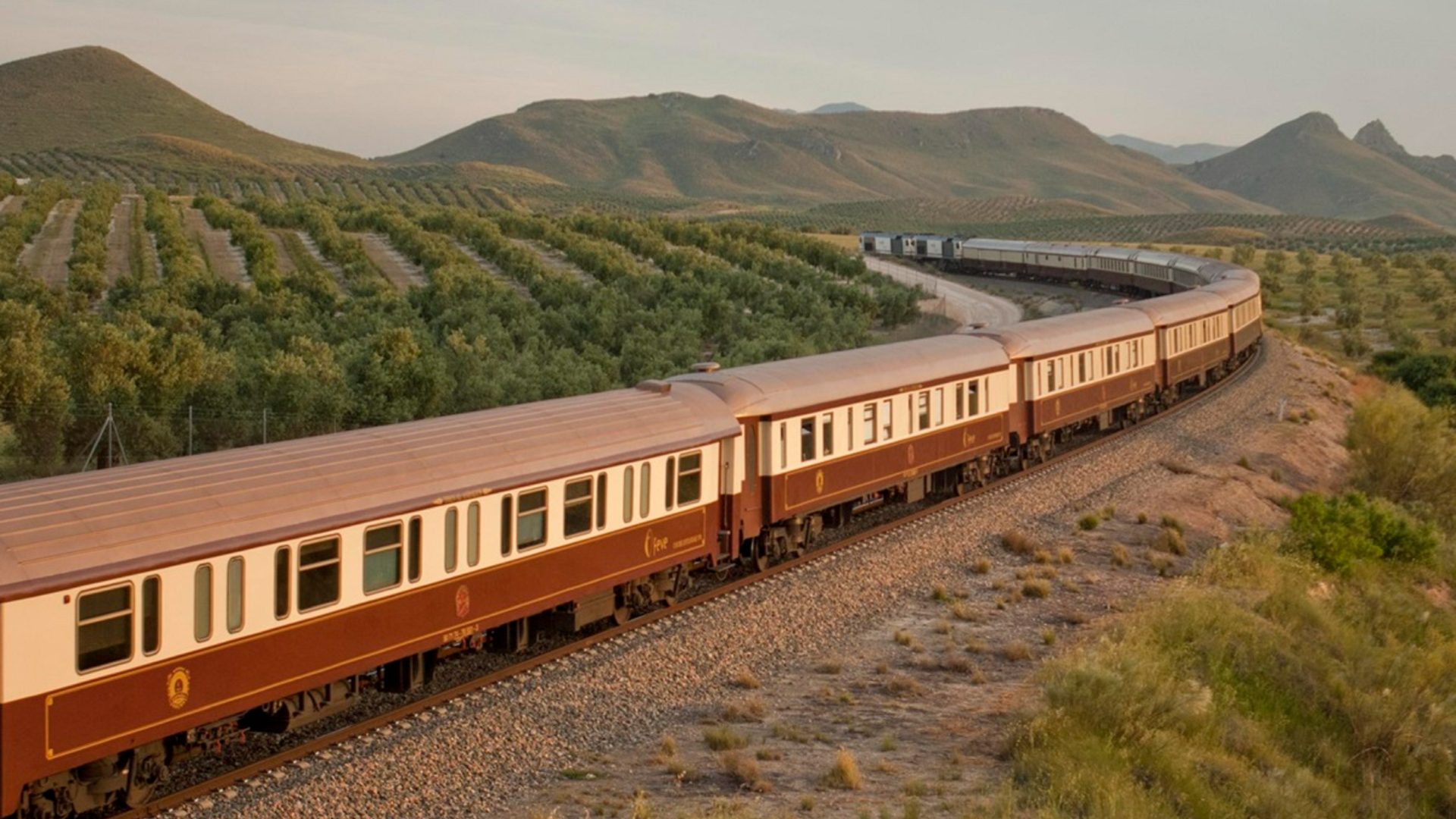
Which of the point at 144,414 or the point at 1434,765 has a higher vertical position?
the point at 144,414

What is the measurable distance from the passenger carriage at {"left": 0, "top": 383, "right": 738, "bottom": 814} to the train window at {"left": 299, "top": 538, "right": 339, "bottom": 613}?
0.02 m

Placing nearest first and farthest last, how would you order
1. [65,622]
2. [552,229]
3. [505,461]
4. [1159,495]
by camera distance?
[65,622] < [505,461] < [1159,495] < [552,229]

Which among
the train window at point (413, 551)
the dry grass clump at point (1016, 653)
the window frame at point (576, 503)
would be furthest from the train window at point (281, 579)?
the dry grass clump at point (1016, 653)

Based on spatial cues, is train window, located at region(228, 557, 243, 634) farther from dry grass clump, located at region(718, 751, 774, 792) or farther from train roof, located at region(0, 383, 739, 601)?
dry grass clump, located at region(718, 751, 774, 792)

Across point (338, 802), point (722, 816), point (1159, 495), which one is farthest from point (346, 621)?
point (1159, 495)

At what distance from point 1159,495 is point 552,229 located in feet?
202

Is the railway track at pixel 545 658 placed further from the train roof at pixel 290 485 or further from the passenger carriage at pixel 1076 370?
the train roof at pixel 290 485

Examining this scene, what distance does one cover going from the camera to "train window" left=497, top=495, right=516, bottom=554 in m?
15.0

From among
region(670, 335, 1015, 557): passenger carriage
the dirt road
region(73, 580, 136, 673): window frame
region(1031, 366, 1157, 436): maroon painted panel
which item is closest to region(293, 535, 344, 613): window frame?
region(73, 580, 136, 673): window frame

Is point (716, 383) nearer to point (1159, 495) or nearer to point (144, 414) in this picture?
point (1159, 495)

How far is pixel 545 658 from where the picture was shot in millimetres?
16297

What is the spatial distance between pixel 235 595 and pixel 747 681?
5.90m

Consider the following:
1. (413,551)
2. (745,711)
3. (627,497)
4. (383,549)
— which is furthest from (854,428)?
(383,549)

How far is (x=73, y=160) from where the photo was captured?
498ft
